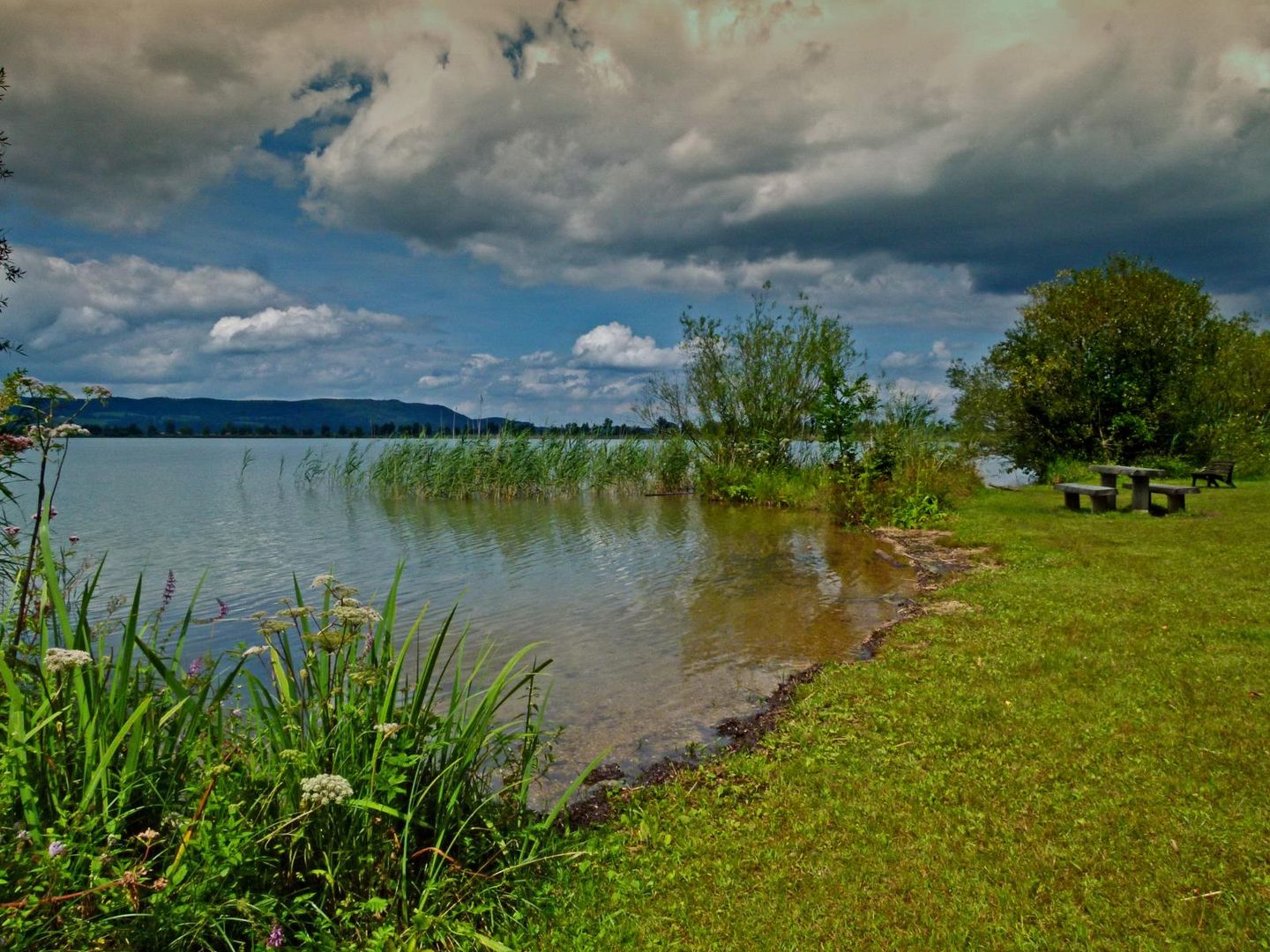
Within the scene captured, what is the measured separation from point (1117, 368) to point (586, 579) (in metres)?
21.3

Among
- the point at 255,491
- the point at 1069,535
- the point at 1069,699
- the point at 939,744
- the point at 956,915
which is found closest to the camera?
the point at 956,915

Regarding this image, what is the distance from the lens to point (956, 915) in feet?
12.1

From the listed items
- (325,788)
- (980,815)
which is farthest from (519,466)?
(325,788)

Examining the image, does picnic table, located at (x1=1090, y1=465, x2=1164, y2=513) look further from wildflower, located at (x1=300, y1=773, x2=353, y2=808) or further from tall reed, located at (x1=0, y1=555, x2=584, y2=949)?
wildflower, located at (x1=300, y1=773, x2=353, y2=808)

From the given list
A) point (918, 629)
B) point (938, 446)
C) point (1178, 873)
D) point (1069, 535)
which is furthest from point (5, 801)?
point (938, 446)

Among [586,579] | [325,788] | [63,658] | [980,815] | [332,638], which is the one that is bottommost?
[586,579]

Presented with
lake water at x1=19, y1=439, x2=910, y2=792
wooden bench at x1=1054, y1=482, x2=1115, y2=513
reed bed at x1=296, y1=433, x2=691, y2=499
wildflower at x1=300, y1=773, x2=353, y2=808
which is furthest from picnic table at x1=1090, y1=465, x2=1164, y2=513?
wildflower at x1=300, y1=773, x2=353, y2=808

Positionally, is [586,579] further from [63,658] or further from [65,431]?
[63,658]

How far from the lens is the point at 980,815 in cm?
459

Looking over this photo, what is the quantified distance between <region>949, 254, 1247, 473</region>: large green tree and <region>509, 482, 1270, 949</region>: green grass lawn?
19891mm

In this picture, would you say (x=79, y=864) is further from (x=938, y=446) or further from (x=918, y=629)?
(x=938, y=446)

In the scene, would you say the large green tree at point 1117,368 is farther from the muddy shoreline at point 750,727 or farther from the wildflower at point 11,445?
the wildflower at point 11,445

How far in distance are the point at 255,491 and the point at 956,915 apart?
32582 millimetres

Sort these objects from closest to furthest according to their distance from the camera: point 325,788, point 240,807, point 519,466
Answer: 1. point 325,788
2. point 240,807
3. point 519,466
